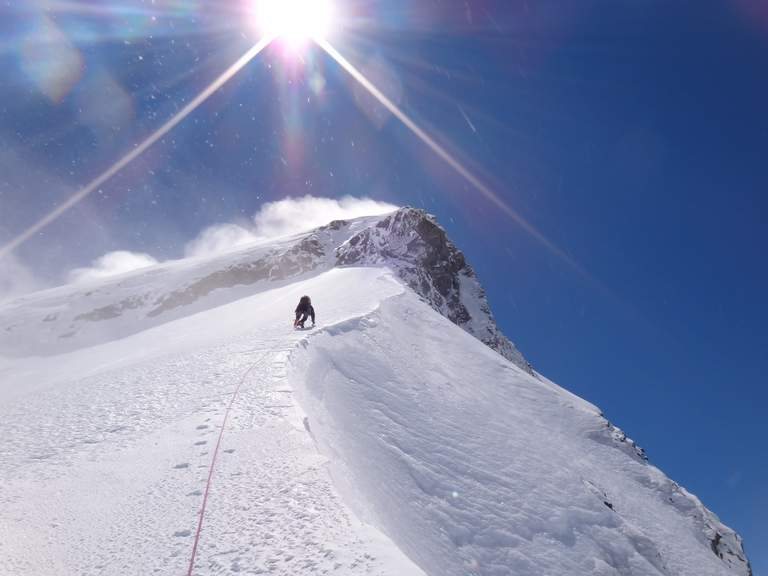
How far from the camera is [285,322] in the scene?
18609mm

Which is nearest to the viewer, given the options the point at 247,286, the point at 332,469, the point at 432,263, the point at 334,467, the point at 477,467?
the point at 332,469

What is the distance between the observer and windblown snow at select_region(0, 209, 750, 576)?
4441mm

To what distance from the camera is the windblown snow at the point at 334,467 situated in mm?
4441

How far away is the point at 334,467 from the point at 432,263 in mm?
55257

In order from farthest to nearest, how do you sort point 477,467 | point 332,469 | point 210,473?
1. point 477,467
2. point 332,469
3. point 210,473

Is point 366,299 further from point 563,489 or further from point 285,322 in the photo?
point 563,489

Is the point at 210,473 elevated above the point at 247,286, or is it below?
below

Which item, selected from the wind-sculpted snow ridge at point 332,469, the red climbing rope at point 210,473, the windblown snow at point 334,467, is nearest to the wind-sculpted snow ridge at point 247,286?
the windblown snow at point 334,467

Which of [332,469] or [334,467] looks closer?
[332,469]

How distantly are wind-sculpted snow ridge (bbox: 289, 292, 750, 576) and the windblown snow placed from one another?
66 millimetres

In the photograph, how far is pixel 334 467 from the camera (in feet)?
19.4

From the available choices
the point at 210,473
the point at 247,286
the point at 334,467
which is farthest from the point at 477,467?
the point at 247,286

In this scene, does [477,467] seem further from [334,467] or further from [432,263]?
[432,263]

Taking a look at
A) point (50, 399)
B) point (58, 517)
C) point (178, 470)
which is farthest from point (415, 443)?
point (50, 399)
